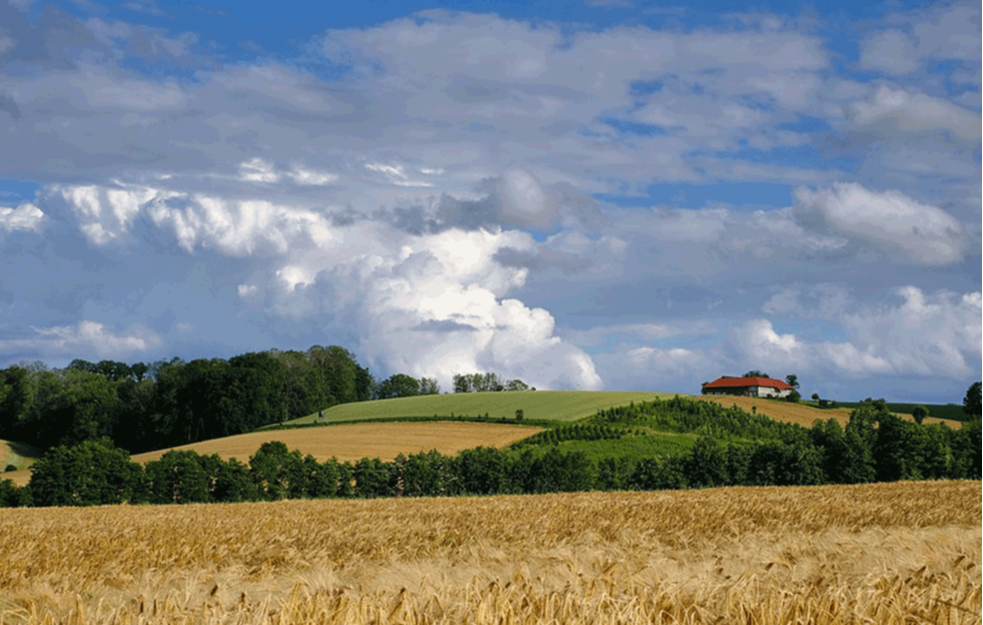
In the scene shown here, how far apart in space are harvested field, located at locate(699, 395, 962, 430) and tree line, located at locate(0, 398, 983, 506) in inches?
1313

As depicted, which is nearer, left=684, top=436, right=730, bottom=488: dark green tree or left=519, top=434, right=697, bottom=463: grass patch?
left=684, top=436, right=730, bottom=488: dark green tree

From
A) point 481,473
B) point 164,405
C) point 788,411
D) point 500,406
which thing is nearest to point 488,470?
point 481,473

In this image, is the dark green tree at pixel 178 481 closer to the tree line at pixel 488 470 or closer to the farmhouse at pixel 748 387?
the tree line at pixel 488 470

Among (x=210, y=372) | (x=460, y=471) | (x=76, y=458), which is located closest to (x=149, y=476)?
(x=76, y=458)

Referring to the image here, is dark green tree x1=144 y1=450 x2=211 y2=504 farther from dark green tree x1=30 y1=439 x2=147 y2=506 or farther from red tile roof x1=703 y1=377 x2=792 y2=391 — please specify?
red tile roof x1=703 y1=377 x2=792 y2=391

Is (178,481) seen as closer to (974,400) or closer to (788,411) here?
(788,411)

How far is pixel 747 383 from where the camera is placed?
161 metres

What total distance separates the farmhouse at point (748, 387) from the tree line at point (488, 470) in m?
96.1

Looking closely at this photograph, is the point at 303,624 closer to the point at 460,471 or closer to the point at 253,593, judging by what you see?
the point at 253,593

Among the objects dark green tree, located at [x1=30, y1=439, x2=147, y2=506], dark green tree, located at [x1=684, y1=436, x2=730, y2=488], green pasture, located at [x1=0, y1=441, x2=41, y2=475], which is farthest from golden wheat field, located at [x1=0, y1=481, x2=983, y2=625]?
green pasture, located at [x1=0, y1=441, x2=41, y2=475]

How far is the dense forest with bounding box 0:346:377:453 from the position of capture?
114438mm

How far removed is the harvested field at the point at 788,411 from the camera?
97750mm

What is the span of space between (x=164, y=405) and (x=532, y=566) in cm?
11769

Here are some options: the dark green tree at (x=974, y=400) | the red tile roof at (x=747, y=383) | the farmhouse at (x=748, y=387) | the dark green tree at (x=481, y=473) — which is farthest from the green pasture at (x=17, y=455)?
the dark green tree at (x=974, y=400)
